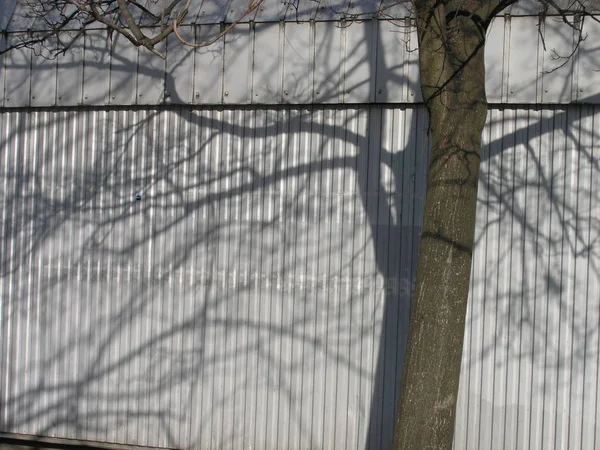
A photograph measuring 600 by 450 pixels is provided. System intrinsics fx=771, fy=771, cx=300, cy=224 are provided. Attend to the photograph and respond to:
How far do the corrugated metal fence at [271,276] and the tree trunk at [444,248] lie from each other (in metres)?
2.13

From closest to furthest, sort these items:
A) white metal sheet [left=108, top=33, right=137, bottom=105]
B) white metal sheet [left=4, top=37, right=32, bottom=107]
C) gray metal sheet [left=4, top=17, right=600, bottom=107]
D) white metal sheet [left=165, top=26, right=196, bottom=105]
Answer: gray metal sheet [left=4, top=17, right=600, bottom=107] < white metal sheet [left=165, top=26, right=196, bottom=105] < white metal sheet [left=108, top=33, right=137, bottom=105] < white metal sheet [left=4, top=37, right=32, bottom=107]

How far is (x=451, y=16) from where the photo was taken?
561 cm

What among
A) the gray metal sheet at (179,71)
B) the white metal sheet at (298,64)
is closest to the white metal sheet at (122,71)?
the gray metal sheet at (179,71)

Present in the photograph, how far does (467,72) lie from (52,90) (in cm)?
512

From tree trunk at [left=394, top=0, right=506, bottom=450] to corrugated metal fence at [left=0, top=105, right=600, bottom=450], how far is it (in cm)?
213

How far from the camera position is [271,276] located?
26.2 feet

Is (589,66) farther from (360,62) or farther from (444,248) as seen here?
(444,248)

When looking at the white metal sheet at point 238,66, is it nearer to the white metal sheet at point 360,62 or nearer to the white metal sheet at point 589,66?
the white metal sheet at point 360,62

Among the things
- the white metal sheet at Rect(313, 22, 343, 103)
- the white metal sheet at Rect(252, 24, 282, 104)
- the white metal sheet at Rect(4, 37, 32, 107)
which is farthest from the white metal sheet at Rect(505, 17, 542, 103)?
the white metal sheet at Rect(4, 37, 32, 107)

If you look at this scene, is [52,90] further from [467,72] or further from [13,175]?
[467,72]

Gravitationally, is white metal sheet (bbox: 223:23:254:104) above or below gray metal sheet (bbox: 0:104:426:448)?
above

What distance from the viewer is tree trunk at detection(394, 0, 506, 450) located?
5.41 meters

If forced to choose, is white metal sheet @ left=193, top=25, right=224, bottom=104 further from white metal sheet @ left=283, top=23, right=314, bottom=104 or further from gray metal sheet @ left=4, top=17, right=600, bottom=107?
white metal sheet @ left=283, top=23, right=314, bottom=104

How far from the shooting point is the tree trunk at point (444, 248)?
17.7 ft
